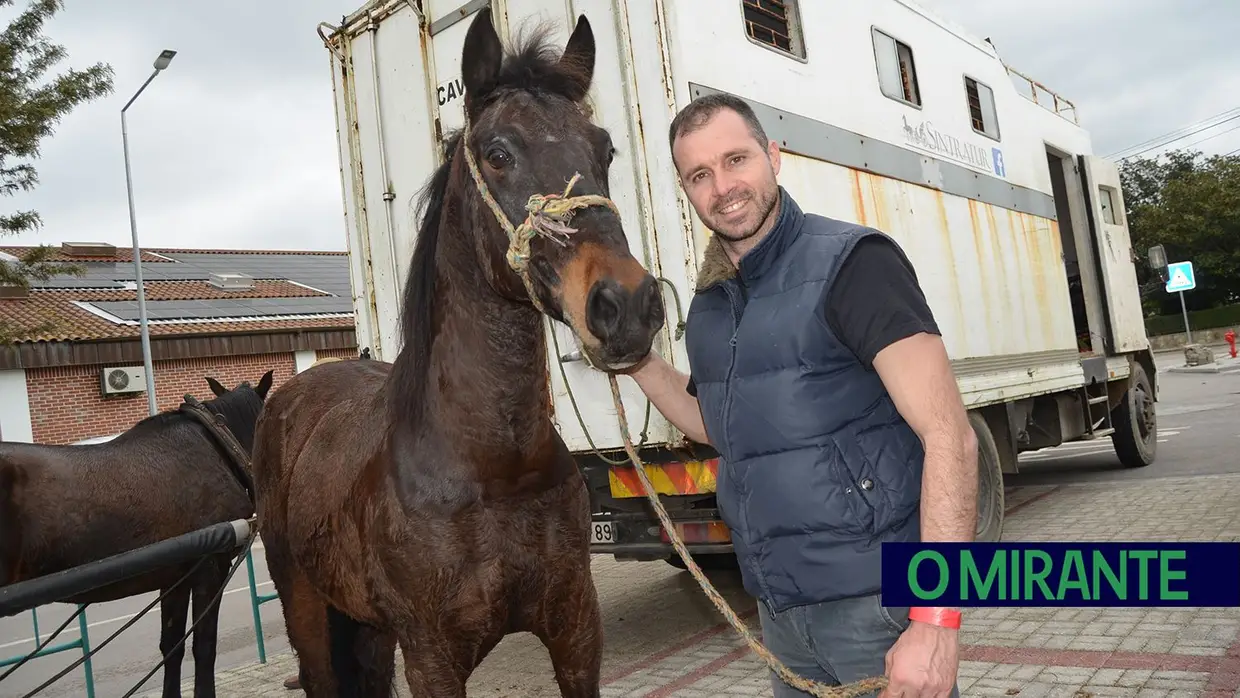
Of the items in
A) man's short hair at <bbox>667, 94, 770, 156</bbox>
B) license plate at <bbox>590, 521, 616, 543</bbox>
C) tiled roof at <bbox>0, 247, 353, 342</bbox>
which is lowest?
license plate at <bbox>590, 521, 616, 543</bbox>

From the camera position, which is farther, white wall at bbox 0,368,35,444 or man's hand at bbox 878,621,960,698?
white wall at bbox 0,368,35,444

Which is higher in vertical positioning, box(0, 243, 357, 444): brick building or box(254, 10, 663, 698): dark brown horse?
box(0, 243, 357, 444): brick building

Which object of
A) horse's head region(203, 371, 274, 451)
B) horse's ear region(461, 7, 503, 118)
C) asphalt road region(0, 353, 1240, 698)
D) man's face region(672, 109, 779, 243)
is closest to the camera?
man's face region(672, 109, 779, 243)

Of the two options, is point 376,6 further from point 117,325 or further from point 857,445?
point 117,325

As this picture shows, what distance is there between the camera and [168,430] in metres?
5.62

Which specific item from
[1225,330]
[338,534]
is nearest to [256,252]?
[338,534]

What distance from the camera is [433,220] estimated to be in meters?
2.64

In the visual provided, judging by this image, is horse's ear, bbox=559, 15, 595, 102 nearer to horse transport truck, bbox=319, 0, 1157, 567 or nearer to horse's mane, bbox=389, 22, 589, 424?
horse's mane, bbox=389, 22, 589, 424

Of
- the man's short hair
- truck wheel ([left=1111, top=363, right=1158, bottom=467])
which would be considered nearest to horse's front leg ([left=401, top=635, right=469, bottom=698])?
the man's short hair

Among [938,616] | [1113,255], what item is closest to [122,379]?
[1113,255]

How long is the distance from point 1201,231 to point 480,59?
52316 mm

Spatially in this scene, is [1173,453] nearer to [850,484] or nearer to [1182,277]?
[850,484]

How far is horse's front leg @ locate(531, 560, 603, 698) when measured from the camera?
2424 millimetres

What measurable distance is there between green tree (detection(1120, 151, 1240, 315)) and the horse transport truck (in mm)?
41998
